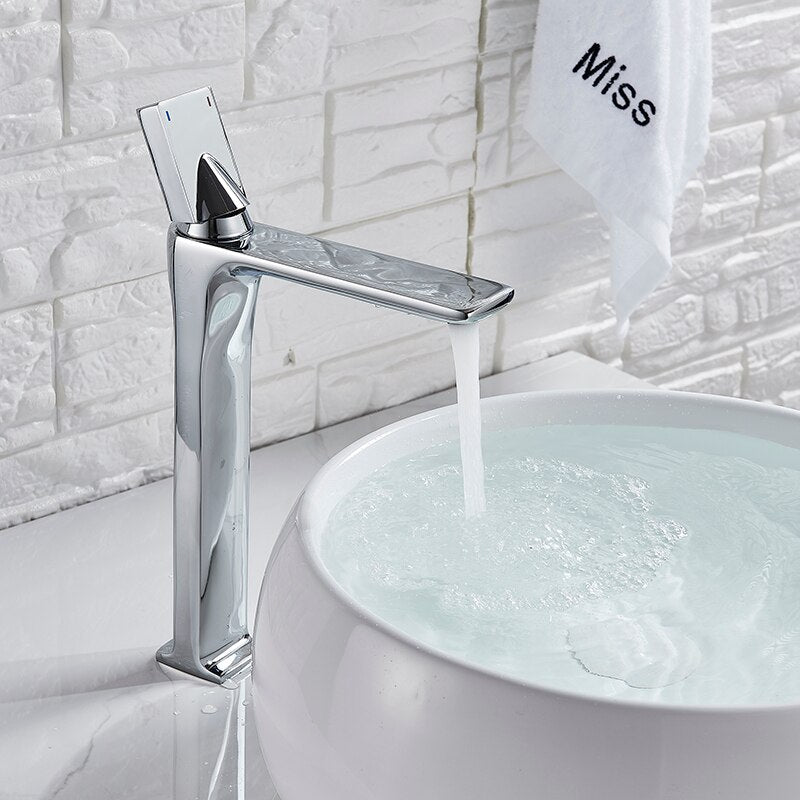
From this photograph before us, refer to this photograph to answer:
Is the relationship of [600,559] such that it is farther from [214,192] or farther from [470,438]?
[214,192]

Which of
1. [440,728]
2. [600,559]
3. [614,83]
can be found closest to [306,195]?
[614,83]

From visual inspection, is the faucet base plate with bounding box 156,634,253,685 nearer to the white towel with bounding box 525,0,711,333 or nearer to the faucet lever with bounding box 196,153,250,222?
the faucet lever with bounding box 196,153,250,222

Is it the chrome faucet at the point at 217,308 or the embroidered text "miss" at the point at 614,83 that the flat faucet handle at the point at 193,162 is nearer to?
the chrome faucet at the point at 217,308

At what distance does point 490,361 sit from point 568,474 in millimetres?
419

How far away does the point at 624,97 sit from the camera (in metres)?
0.98

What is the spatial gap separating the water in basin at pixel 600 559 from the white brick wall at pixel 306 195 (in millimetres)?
286

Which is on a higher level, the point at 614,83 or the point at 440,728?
the point at 614,83

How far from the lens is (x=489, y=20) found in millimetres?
966

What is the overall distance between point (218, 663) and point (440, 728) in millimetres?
285

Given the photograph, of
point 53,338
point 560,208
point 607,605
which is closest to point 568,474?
point 607,605

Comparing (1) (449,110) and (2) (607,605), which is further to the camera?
(1) (449,110)

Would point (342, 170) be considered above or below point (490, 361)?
above

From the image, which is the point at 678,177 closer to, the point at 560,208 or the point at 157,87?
the point at 560,208

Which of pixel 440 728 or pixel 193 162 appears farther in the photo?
pixel 193 162
